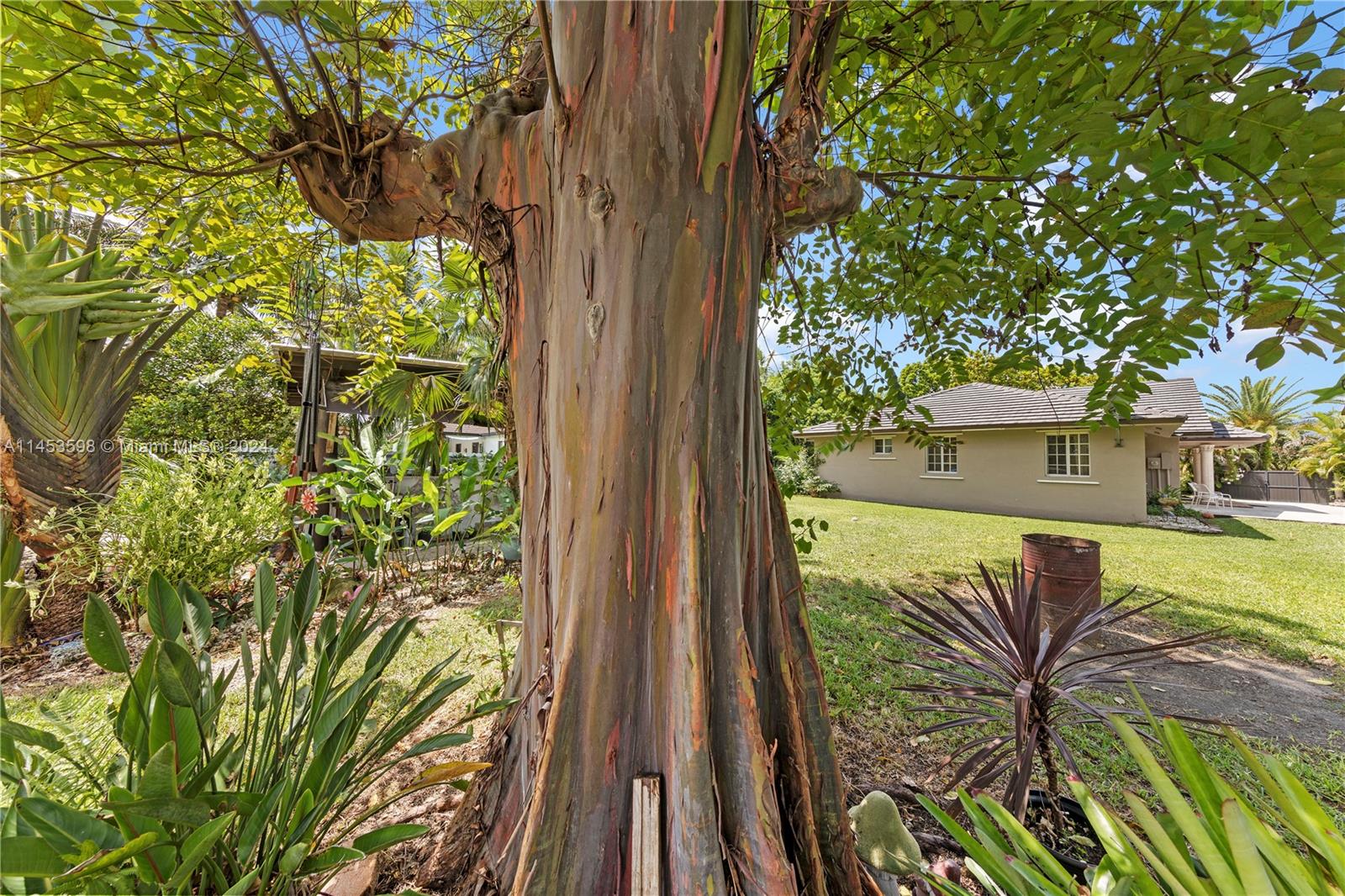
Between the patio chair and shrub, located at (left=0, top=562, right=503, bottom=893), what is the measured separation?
21.9 meters

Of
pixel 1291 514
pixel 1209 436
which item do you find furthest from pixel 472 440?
pixel 1291 514

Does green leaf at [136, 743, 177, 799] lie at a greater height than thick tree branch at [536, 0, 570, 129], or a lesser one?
lesser

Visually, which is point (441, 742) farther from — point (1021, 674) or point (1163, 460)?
point (1163, 460)

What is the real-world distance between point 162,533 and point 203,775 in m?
3.78

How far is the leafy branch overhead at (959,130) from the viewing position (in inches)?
56.2

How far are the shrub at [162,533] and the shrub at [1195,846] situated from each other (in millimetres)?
4962

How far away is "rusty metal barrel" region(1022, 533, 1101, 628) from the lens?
3.97 m

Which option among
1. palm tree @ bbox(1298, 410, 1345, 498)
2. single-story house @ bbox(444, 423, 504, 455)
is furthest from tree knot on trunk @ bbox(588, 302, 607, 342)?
palm tree @ bbox(1298, 410, 1345, 498)

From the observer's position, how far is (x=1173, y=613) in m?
5.13

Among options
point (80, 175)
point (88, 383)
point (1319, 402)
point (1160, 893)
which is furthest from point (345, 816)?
point (88, 383)

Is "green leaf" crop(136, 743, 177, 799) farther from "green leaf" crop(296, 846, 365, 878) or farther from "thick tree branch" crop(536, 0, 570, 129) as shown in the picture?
"thick tree branch" crop(536, 0, 570, 129)

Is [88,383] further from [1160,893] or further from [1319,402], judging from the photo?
[1319,402]

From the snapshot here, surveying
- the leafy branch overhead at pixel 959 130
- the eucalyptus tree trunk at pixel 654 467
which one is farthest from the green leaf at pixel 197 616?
the leafy branch overhead at pixel 959 130

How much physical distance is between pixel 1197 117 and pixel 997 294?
156cm
